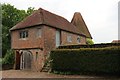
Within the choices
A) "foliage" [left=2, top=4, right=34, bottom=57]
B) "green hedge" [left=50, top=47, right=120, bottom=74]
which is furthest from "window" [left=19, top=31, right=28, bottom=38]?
"foliage" [left=2, top=4, right=34, bottom=57]

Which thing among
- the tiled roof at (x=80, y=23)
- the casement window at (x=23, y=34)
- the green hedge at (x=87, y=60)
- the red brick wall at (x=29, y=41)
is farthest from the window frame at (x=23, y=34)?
the tiled roof at (x=80, y=23)

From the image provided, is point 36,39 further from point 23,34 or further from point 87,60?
point 87,60

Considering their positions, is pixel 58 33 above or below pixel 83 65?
above

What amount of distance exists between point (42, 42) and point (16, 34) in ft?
20.1

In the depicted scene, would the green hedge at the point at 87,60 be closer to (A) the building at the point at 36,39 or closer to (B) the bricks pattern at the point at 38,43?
(B) the bricks pattern at the point at 38,43

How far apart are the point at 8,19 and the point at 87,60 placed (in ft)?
115

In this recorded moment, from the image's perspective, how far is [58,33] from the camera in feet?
115

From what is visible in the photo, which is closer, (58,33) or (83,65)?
(83,65)

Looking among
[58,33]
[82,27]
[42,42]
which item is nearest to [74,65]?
[42,42]

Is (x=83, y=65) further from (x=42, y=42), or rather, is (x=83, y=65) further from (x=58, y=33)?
(x=58, y=33)

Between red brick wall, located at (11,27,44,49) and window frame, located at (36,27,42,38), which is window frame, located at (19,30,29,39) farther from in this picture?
window frame, located at (36,27,42,38)

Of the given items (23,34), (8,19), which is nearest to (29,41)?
(23,34)

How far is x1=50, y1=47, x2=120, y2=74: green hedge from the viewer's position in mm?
22356

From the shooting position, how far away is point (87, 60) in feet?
79.8
